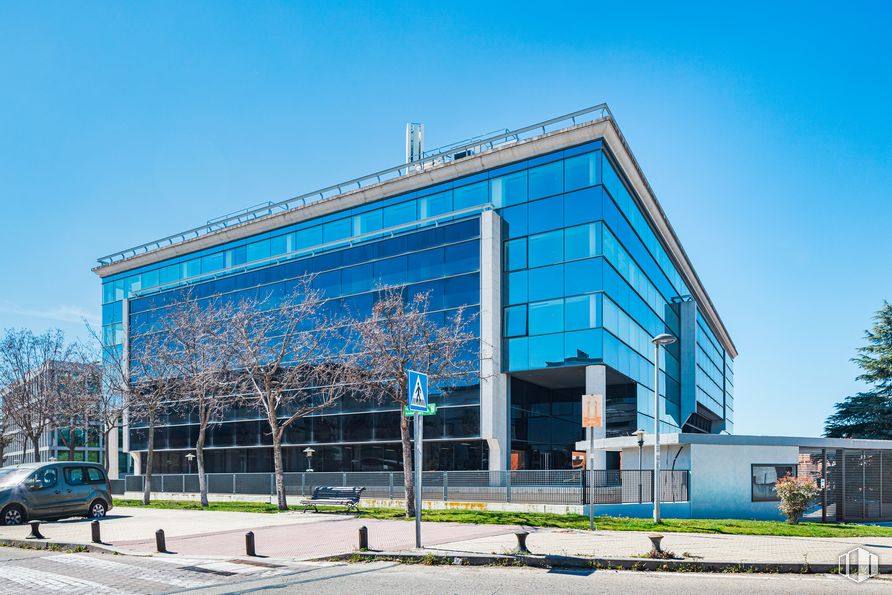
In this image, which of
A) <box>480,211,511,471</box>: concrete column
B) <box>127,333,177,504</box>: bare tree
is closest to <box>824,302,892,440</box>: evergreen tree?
<box>480,211,511,471</box>: concrete column

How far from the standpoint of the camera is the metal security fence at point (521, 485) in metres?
23.0

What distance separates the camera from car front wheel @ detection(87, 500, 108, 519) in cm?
2344

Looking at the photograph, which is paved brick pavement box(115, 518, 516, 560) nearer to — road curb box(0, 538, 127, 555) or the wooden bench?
road curb box(0, 538, 127, 555)

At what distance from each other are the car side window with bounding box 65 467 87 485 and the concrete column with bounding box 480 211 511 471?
17293 mm

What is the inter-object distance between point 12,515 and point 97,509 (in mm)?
2923

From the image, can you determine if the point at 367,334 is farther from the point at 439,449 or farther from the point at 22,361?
the point at 22,361

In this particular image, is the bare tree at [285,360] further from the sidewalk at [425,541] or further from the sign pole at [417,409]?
the sign pole at [417,409]

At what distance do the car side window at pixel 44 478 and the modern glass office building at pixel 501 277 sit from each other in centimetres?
1605

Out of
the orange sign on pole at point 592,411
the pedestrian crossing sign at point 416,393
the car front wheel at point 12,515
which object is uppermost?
the pedestrian crossing sign at point 416,393

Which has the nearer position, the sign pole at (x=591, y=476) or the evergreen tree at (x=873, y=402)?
the sign pole at (x=591, y=476)

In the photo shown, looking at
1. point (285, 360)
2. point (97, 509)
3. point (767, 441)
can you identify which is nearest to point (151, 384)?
point (285, 360)

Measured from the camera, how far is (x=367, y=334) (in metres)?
25.8

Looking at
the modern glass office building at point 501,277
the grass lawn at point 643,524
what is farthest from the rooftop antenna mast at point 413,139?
the grass lawn at point 643,524

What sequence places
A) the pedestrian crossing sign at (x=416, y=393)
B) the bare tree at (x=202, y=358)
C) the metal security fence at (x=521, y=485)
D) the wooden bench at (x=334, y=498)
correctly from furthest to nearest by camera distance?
the bare tree at (x=202, y=358) < the wooden bench at (x=334, y=498) < the metal security fence at (x=521, y=485) < the pedestrian crossing sign at (x=416, y=393)
